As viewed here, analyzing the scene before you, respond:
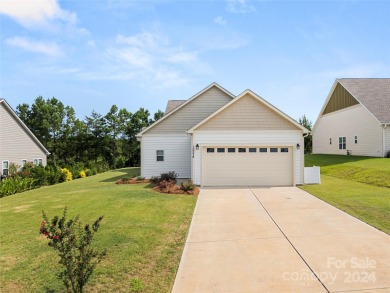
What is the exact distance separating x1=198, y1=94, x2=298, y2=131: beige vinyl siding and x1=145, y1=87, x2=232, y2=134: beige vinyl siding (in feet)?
13.7

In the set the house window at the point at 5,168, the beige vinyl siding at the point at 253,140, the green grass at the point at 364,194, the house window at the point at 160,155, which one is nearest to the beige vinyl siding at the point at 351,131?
the green grass at the point at 364,194

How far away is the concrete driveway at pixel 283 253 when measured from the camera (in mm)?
4566

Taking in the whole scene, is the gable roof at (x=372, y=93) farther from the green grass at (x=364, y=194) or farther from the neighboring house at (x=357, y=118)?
the green grass at (x=364, y=194)

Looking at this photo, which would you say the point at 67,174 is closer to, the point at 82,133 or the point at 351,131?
the point at 82,133

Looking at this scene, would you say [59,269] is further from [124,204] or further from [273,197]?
[273,197]

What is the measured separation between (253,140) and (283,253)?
34.1 ft

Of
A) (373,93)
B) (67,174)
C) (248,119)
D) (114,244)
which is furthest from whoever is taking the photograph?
(373,93)

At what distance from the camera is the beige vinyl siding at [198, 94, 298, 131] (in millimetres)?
15781

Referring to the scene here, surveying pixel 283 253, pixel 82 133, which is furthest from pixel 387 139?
pixel 82 133

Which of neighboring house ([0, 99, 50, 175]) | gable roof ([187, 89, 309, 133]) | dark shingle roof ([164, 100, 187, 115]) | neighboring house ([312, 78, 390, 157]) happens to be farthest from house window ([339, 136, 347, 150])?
neighboring house ([0, 99, 50, 175])

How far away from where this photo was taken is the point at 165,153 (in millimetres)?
19703

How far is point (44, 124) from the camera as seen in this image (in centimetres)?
4178

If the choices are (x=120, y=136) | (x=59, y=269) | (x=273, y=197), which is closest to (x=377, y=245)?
(x=273, y=197)

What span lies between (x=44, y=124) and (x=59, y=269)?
42.8m
